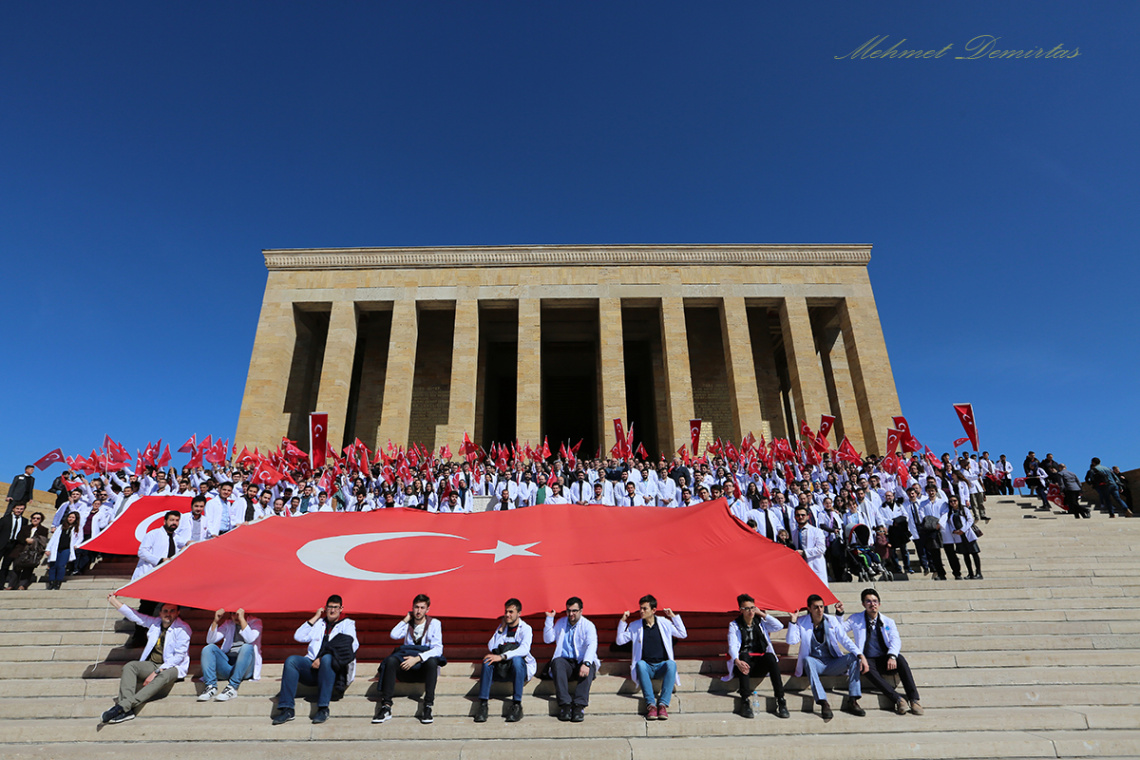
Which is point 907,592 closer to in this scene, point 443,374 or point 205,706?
point 205,706

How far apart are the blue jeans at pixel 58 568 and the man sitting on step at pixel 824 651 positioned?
11306 millimetres

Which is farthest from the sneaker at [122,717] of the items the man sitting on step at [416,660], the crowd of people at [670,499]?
the man sitting on step at [416,660]

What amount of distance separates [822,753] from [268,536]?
732cm

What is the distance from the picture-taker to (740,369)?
81.7 ft

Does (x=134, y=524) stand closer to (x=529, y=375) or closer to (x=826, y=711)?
(x=826, y=711)

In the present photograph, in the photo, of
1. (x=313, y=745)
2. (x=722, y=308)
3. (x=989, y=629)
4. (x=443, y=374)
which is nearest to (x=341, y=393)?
(x=443, y=374)

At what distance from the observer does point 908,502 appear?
11328 millimetres

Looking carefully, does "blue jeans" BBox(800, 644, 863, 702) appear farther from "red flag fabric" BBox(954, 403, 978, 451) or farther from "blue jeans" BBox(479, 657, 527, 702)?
"red flag fabric" BBox(954, 403, 978, 451)

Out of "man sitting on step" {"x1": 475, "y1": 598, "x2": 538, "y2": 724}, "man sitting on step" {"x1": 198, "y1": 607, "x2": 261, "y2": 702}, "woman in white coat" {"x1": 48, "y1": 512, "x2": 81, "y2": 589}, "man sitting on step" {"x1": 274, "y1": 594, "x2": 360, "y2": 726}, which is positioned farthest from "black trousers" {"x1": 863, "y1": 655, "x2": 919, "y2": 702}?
"woman in white coat" {"x1": 48, "y1": 512, "x2": 81, "y2": 589}

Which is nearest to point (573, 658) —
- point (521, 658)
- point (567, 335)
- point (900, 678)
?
point (521, 658)

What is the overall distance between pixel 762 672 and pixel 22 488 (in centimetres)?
1462

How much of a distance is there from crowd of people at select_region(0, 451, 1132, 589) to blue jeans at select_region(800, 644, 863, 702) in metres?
3.16

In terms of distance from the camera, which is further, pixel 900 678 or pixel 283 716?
pixel 900 678

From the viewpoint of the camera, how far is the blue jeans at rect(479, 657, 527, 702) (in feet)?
20.0
